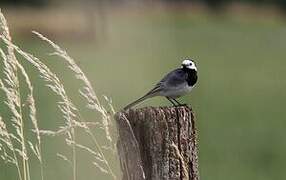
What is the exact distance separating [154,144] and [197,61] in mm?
23857

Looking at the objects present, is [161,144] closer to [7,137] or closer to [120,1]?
[7,137]

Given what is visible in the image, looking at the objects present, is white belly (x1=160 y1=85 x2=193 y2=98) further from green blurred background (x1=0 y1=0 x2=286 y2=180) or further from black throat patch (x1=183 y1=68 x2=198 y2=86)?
green blurred background (x1=0 y1=0 x2=286 y2=180)

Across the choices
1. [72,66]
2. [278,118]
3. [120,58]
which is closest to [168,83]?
[72,66]

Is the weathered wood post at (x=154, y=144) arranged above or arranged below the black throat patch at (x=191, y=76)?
below

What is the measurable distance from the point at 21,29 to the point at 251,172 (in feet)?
77.6

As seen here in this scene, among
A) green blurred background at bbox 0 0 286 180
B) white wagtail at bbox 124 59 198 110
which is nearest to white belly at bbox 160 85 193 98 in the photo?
white wagtail at bbox 124 59 198 110

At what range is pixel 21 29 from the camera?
3628 centimetres

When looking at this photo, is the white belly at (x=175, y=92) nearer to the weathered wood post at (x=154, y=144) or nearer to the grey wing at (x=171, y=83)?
the grey wing at (x=171, y=83)

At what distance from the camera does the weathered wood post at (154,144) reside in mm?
5051

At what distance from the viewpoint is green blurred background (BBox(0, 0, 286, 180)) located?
1426 cm

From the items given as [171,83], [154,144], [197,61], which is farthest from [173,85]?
[197,61]

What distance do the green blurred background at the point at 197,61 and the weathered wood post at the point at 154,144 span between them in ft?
6.37

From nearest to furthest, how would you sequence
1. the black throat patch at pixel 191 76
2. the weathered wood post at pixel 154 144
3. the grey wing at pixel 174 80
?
1. the weathered wood post at pixel 154 144
2. the grey wing at pixel 174 80
3. the black throat patch at pixel 191 76

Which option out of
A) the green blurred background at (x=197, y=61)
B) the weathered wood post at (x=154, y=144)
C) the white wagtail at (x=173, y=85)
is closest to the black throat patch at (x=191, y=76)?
the white wagtail at (x=173, y=85)
